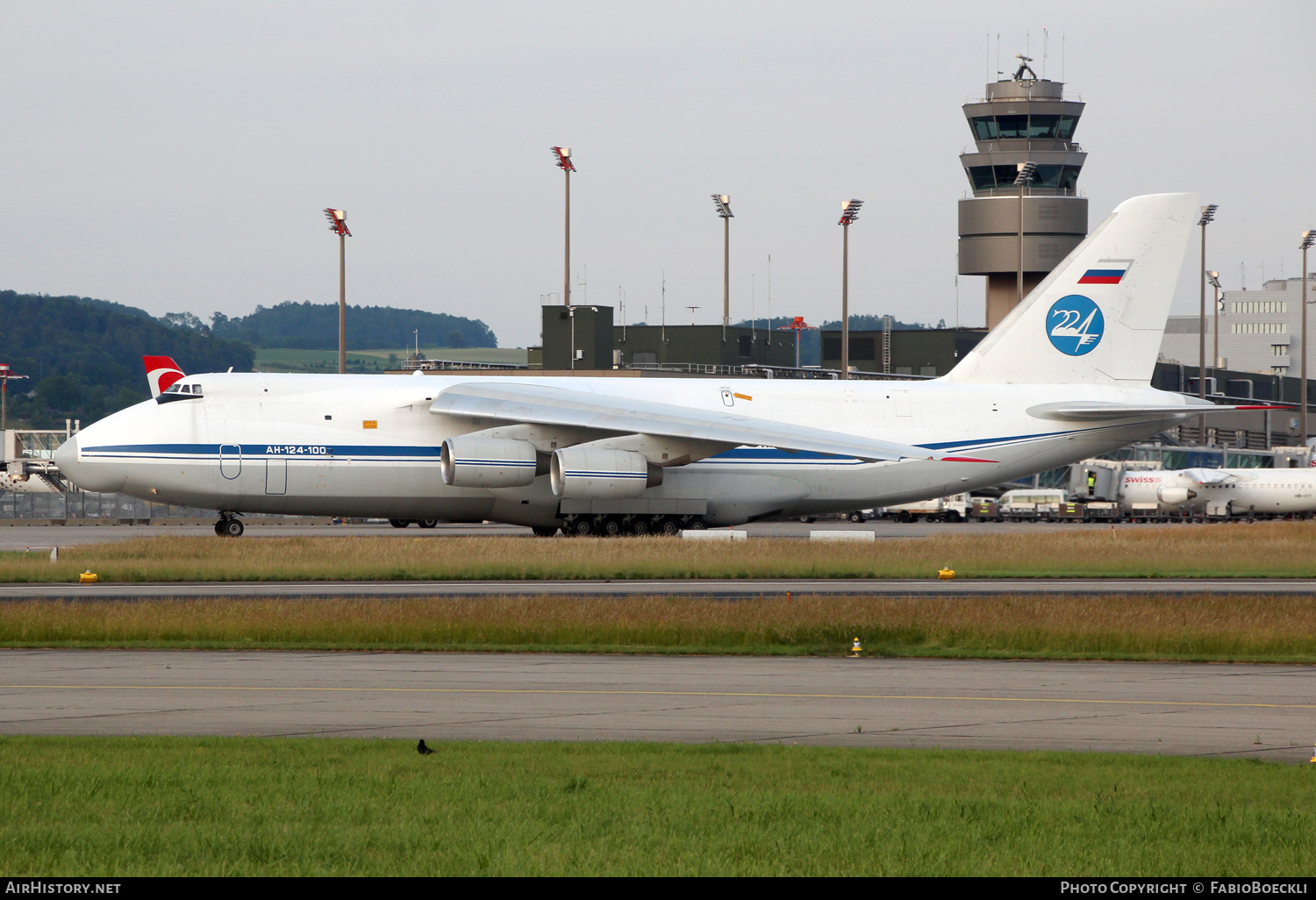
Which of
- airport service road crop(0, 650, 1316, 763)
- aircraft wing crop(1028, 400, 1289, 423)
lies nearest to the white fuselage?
aircraft wing crop(1028, 400, 1289, 423)

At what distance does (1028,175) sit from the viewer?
3260 inches

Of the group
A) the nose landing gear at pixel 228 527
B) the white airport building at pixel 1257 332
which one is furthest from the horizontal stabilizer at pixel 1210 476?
the white airport building at pixel 1257 332

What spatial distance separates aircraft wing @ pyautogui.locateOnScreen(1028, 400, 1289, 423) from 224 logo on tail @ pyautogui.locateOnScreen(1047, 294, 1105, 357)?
197cm

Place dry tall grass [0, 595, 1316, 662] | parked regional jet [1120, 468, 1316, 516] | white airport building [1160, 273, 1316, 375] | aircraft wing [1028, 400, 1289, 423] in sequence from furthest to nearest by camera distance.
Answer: white airport building [1160, 273, 1316, 375], parked regional jet [1120, 468, 1316, 516], aircraft wing [1028, 400, 1289, 423], dry tall grass [0, 595, 1316, 662]

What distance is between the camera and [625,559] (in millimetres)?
30656

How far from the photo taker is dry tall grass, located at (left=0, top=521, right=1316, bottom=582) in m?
28.8

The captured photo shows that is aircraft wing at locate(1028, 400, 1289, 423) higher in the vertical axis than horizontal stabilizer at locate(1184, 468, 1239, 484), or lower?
higher

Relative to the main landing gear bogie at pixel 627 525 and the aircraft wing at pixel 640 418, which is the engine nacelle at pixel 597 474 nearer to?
the aircraft wing at pixel 640 418

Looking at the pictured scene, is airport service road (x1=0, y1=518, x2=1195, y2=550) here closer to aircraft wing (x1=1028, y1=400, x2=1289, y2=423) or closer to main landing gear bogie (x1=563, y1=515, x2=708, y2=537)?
main landing gear bogie (x1=563, y1=515, x2=708, y2=537)

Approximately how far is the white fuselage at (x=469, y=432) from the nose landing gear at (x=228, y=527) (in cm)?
204

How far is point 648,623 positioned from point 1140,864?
12718 mm

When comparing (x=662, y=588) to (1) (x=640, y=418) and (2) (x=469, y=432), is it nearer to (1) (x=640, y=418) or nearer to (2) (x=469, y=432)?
(1) (x=640, y=418)

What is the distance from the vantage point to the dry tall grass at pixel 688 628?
19250mm
